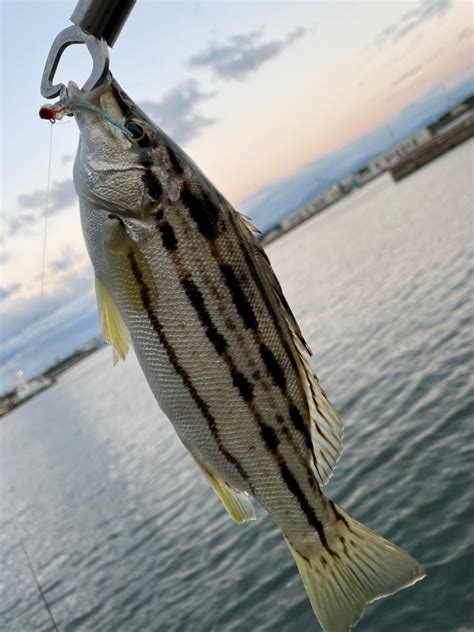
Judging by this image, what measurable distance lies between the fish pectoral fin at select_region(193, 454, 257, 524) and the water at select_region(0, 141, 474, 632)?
6763 mm

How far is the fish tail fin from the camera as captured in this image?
11.5 ft

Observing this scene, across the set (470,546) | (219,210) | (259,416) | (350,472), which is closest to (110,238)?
(219,210)

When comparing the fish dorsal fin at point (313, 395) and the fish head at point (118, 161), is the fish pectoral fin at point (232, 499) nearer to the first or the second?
the fish dorsal fin at point (313, 395)

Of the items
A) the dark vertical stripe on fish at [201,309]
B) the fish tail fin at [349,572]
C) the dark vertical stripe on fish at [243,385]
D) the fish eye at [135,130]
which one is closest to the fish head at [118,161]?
the fish eye at [135,130]

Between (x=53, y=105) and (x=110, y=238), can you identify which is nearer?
(x=53, y=105)

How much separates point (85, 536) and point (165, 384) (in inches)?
840

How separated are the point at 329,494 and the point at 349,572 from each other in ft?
36.2

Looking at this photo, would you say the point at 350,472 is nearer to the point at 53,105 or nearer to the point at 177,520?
the point at 177,520

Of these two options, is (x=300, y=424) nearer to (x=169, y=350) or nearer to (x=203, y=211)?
(x=169, y=350)

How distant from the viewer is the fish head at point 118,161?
3023mm

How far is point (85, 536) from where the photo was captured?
72.2ft

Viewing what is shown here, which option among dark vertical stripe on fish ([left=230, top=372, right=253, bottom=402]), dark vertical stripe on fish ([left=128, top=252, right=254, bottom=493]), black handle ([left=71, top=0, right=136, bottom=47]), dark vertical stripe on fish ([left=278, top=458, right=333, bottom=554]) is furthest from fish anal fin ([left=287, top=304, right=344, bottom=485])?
black handle ([left=71, top=0, right=136, bottom=47])

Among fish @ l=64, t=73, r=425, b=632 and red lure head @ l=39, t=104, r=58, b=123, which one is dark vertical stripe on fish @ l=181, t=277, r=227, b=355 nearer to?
fish @ l=64, t=73, r=425, b=632

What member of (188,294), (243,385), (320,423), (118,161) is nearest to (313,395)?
(320,423)
